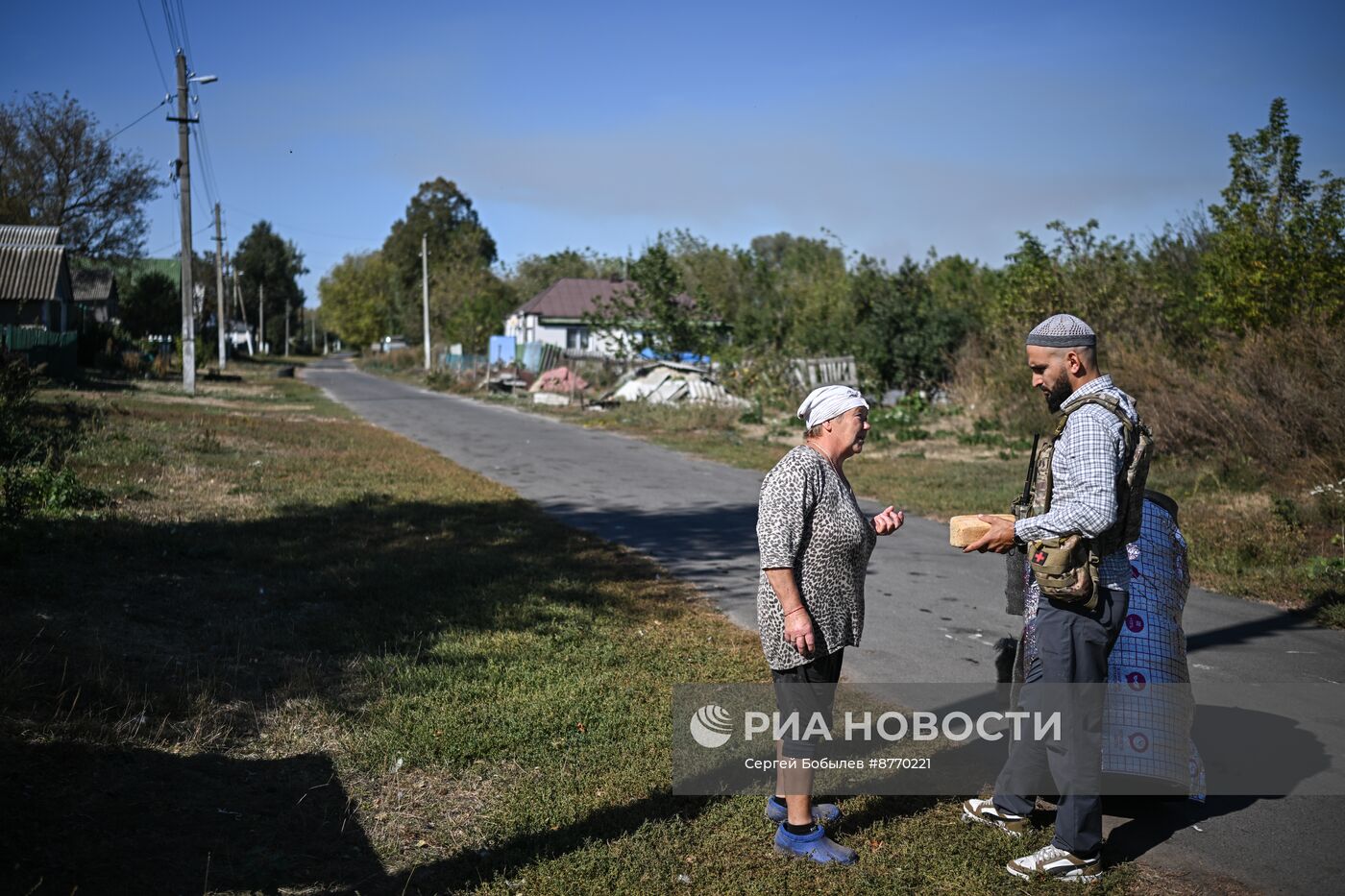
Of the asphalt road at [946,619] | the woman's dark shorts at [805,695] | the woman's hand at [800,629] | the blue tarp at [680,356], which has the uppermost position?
the blue tarp at [680,356]

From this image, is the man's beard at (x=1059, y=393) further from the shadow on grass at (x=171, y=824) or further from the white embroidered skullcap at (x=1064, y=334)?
the shadow on grass at (x=171, y=824)

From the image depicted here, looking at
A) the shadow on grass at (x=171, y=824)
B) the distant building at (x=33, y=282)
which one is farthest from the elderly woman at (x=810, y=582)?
the distant building at (x=33, y=282)

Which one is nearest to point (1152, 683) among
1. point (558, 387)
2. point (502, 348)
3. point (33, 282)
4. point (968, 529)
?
point (968, 529)

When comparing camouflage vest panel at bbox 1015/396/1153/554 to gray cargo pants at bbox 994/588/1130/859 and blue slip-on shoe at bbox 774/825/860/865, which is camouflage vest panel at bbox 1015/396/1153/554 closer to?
gray cargo pants at bbox 994/588/1130/859

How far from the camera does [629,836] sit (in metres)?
4.12

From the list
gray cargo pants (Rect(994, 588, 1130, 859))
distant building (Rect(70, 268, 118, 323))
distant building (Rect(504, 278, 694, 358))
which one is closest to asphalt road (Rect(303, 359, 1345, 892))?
gray cargo pants (Rect(994, 588, 1130, 859))

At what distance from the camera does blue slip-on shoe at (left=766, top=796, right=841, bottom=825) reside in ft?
13.8

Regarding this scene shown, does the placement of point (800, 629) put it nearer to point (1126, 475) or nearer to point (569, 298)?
point (1126, 475)

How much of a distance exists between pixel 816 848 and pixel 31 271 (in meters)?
42.7

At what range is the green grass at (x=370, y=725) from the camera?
151 inches

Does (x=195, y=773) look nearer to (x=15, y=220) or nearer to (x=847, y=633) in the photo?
(x=847, y=633)

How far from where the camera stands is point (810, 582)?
3.92 metres

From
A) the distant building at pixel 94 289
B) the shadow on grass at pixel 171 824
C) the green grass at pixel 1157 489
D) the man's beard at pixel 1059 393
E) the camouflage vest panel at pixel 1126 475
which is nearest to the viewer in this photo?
the shadow on grass at pixel 171 824

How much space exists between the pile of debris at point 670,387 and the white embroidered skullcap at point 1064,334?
2432 cm
